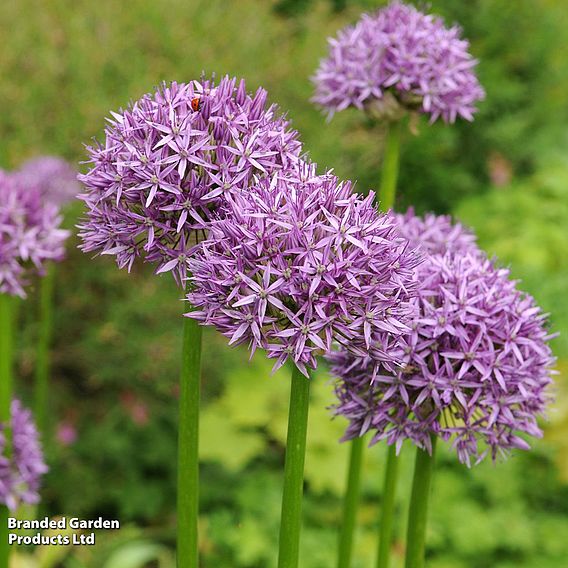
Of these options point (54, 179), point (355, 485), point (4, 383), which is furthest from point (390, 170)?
point (54, 179)

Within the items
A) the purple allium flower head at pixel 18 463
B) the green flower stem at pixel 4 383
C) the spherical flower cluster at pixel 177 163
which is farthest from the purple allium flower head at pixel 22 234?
the spherical flower cluster at pixel 177 163

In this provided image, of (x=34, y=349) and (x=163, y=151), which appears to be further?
(x=34, y=349)

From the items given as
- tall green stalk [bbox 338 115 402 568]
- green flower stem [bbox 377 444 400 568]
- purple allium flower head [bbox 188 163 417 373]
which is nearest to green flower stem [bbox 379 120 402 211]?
tall green stalk [bbox 338 115 402 568]

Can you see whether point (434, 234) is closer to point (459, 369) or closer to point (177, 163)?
point (459, 369)

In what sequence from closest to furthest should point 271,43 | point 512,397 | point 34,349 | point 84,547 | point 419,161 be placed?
point 512,397 → point 84,547 → point 34,349 → point 271,43 → point 419,161

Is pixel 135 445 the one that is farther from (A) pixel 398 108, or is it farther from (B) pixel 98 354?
(A) pixel 398 108

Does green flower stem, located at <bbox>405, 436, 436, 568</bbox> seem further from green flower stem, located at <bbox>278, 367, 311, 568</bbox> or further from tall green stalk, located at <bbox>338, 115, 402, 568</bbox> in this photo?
green flower stem, located at <bbox>278, 367, 311, 568</bbox>

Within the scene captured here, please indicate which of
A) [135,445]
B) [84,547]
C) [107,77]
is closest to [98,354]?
[135,445]
